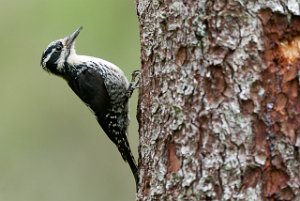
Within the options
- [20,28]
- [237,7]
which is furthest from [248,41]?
[20,28]

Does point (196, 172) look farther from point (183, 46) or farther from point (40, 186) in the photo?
point (40, 186)

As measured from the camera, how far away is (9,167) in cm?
826

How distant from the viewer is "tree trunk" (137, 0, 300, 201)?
10.9 feet

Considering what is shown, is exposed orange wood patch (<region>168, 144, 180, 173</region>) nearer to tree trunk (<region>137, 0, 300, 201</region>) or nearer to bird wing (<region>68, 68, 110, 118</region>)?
tree trunk (<region>137, 0, 300, 201</region>)

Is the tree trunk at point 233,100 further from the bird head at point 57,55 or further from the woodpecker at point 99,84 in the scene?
the bird head at point 57,55

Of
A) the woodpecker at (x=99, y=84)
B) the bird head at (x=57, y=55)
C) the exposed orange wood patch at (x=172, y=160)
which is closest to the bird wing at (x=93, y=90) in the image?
the woodpecker at (x=99, y=84)

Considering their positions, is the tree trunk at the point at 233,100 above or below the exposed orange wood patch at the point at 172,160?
above

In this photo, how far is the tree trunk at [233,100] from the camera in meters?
3.32

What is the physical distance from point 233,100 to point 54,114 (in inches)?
188

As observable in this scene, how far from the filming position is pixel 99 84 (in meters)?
5.56

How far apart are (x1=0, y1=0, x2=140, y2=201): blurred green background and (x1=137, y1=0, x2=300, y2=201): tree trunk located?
3.77m

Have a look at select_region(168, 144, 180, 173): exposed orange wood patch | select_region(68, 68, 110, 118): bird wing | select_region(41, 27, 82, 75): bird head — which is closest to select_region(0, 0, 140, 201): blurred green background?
select_region(41, 27, 82, 75): bird head

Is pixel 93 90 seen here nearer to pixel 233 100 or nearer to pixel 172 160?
pixel 172 160

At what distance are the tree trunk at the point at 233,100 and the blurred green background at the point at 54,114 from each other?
148 inches
